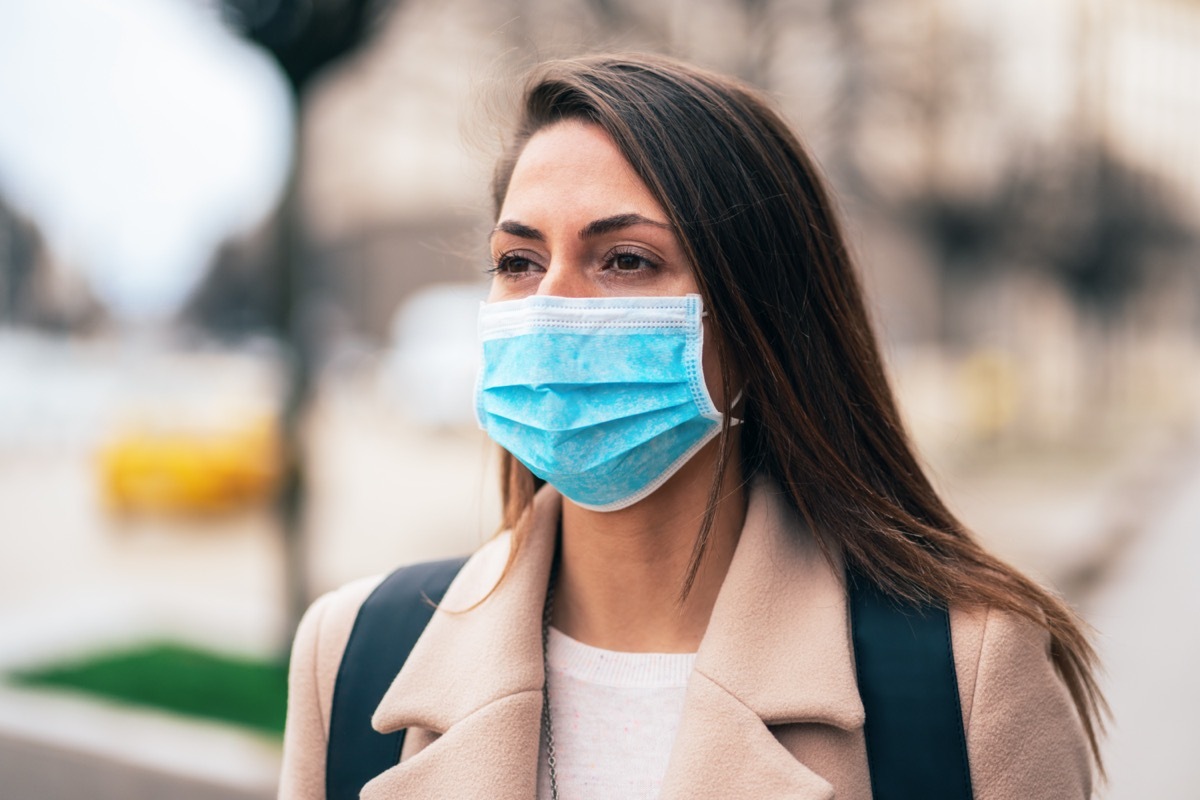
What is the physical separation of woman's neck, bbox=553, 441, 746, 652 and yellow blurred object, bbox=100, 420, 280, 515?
10907 millimetres

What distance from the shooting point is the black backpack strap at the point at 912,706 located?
158cm

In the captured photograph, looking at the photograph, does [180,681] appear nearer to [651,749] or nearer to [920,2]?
[651,749]

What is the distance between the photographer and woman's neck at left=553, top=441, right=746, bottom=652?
189cm

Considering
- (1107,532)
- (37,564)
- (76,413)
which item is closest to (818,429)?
(1107,532)

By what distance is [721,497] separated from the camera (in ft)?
6.27

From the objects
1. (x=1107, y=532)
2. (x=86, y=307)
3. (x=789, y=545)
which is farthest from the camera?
(x=86, y=307)

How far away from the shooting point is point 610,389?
1.91m

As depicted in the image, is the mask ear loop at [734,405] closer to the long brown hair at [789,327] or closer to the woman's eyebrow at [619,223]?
the long brown hair at [789,327]

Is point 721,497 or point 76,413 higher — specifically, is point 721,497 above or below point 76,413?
above

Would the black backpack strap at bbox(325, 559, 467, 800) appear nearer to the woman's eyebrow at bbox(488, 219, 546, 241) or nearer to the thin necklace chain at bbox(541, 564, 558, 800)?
the thin necklace chain at bbox(541, 564, 558, 800)

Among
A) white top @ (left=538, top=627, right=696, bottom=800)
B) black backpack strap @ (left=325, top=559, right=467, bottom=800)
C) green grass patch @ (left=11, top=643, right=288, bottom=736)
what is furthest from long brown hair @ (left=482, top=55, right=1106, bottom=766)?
green grass patch @ (left=11, top=643, right=288, bottom=736)

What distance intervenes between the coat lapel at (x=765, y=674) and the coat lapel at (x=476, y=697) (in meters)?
0.27

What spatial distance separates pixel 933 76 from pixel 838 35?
16.8 feet

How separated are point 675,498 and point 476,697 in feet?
Result: 1.62
